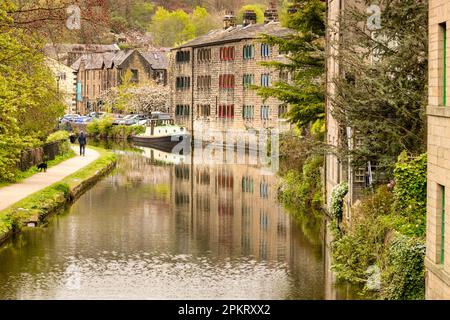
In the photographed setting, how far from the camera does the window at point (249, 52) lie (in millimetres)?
87363

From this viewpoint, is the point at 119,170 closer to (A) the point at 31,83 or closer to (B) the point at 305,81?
(B) the point at 305,81

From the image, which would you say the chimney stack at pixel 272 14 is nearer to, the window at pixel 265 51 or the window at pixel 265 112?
the window at pixel 265 51

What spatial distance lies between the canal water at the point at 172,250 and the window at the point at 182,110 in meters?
50.1

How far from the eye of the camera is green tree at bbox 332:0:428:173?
1081 inches

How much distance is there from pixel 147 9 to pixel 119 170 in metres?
129

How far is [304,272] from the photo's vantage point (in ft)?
89.0

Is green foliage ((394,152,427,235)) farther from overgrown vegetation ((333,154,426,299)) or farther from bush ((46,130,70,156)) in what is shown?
bush ((46,130,70,156))

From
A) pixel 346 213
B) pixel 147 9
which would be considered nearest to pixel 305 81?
pixel 346 213

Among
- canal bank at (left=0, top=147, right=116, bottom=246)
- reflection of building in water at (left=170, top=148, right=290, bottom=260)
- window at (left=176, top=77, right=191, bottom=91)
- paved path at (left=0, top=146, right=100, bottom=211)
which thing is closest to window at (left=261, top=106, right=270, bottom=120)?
window at (left=176, top=77, right=191, bottom=91)

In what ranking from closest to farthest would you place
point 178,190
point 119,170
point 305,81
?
1. point 305,81
2. point 178,190
3. point 119,170

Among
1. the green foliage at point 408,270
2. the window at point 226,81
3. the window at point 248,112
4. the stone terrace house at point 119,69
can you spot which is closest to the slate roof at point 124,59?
the stone terrace house at point 119,69

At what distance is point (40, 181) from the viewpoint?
4716 centimetres

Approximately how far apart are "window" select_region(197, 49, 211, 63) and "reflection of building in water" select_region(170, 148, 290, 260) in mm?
34799

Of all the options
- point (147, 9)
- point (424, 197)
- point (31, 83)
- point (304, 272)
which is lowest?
point (304, 272)
